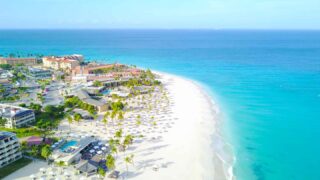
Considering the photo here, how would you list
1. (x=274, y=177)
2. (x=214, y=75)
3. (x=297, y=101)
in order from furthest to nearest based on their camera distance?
(x=214, y=75) < (x=297, y=101) < (x=274, y=177)

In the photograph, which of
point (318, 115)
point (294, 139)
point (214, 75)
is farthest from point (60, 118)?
point (214, 75)

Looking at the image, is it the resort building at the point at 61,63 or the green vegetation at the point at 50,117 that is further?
the resort building at the point at 61,63

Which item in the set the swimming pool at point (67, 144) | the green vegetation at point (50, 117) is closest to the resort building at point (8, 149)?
the swimming pool at point (67, 144)

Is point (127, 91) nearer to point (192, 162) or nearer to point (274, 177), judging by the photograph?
point (192, 162)

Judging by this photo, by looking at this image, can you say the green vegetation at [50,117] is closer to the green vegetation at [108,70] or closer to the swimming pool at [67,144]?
the swimming pool at [67,144]

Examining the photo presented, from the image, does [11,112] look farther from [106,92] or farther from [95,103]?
[106,92]

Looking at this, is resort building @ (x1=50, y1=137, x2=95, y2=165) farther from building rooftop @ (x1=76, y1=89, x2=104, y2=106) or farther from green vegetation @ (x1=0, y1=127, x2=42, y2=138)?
building rooftop @ (x1=76, y1=89, x2=104, y2=106)

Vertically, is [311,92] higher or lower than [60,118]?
higher
